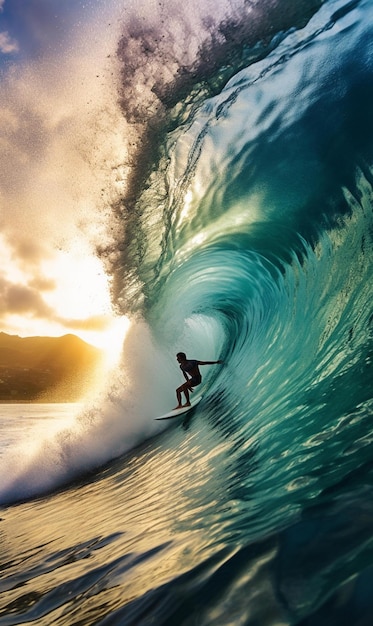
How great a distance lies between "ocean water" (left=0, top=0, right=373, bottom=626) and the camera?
160 cm

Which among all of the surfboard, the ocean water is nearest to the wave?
the ocean water

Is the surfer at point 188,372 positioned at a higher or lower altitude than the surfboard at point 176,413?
higher

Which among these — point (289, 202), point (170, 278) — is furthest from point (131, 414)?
point (289, 202)

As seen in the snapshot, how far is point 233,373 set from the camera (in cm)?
941

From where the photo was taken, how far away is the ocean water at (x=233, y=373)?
1.60 m

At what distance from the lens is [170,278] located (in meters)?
11.0

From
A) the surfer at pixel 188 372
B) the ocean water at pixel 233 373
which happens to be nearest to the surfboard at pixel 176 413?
the surfer at pixel 188 372

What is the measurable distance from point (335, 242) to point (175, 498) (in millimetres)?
5100

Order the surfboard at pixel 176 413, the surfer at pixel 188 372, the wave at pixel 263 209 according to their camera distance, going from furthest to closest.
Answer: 1. the surfer at pixel 188 372
2. the surfboard at pixel 176 413
3. the wave at pixel 263 209

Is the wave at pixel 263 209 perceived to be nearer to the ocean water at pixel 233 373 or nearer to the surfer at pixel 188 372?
the ocean water at pixel 233 373

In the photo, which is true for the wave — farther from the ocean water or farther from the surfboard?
the surfboard

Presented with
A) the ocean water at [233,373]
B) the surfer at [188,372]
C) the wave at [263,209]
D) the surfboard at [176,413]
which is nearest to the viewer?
the ocean water at [233,373]

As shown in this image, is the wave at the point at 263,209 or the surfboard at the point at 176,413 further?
the surfboard at the point at 176,413

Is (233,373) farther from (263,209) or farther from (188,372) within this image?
(263,209)
